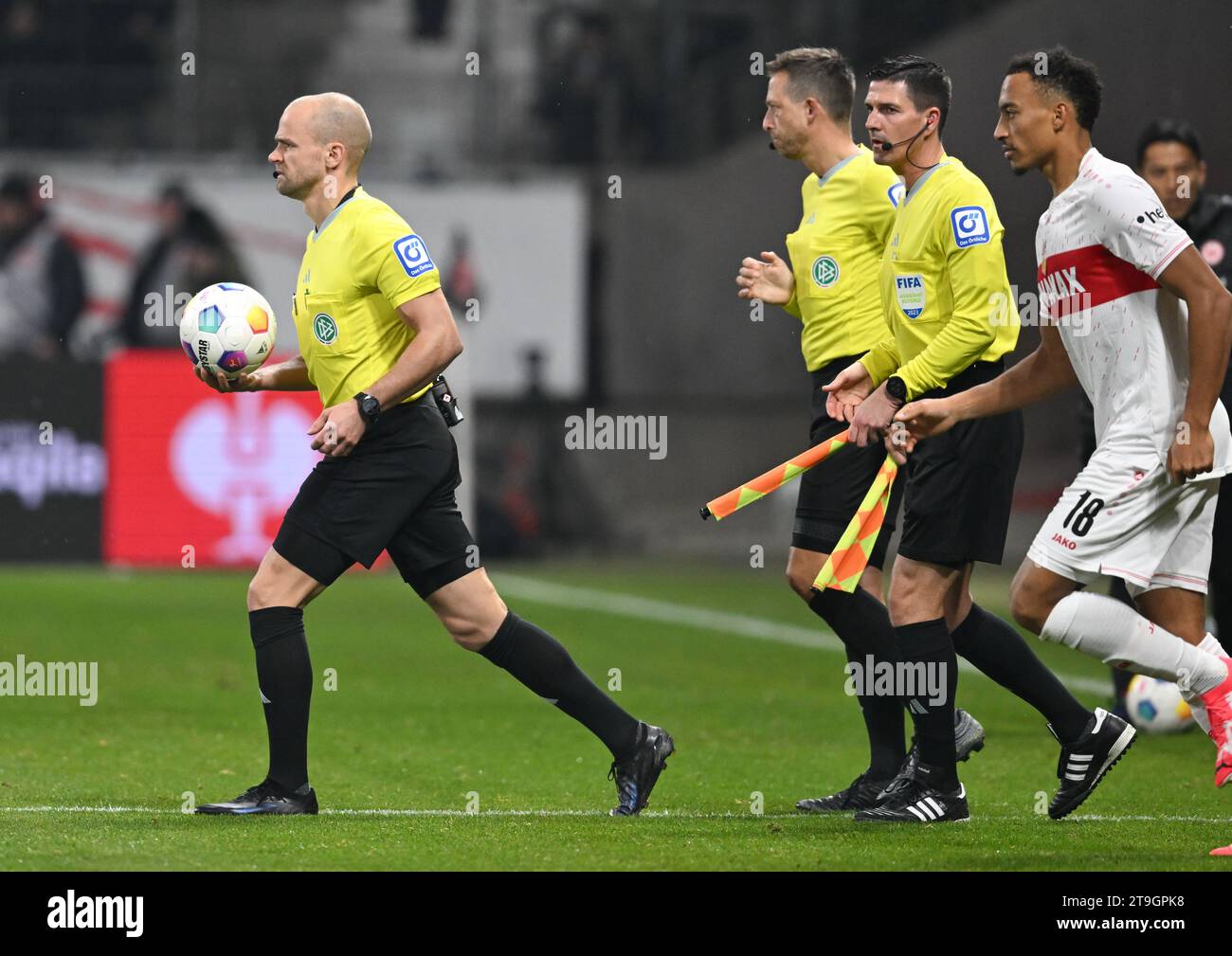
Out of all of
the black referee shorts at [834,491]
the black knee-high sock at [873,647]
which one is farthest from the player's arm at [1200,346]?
the black knee-high sock at [873,647]

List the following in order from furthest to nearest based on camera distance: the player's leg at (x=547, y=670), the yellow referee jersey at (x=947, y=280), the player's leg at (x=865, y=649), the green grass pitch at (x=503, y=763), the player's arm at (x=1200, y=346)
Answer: the player's leg at (x=865, y=649), the player's leg at (x=547, y=670), the yellow referee jersey at (x=947, y=280), the green grass pitch at (x=503, y=763), the player's arm at (x=1200, y=346)

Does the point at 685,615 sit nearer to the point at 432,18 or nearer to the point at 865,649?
the point at 865,649

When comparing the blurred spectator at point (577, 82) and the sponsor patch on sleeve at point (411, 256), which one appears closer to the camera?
the sponsor patch on sleeve at point (411, 256)

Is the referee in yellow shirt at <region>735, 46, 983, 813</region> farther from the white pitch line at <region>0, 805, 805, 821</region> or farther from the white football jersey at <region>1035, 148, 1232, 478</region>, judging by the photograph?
the white football jersey at <region>1035, 148, 1232, 478</region>

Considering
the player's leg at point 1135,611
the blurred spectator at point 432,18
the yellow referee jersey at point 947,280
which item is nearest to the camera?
the player's leg at point 1135,611

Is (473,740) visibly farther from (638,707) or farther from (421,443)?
(421,443)

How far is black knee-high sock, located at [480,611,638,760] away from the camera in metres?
6.09

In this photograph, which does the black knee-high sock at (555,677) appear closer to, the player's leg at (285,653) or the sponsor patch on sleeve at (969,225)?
the player's leg at (285,653)

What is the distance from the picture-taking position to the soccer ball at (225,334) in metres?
6.18

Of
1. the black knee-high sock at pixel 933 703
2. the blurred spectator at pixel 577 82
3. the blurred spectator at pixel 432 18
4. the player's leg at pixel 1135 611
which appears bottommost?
the black knee-high sock at pixel 933 703

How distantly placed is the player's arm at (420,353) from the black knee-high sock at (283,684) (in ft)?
2.40

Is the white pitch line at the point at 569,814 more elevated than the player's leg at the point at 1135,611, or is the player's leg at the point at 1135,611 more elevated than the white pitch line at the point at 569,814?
the player's leg at the point at 1135,611

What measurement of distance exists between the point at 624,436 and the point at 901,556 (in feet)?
60.7

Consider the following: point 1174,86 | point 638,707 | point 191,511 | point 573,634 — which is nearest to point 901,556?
point 638,707
